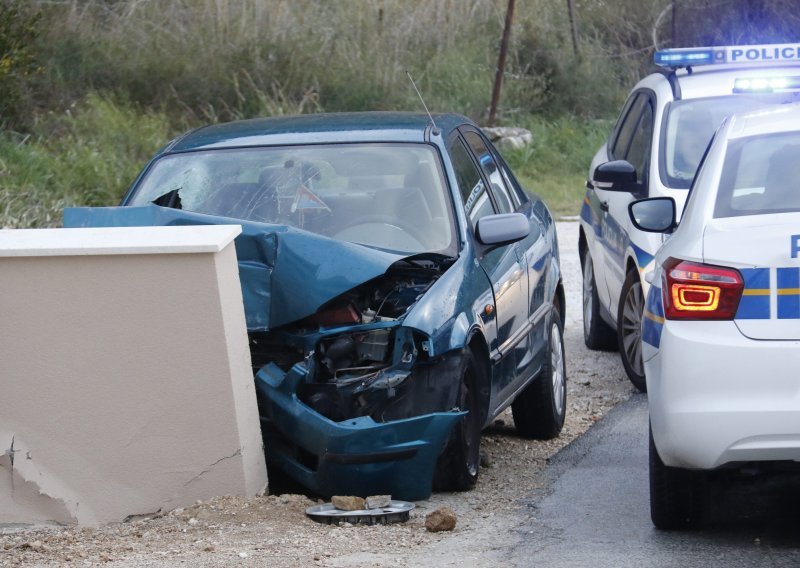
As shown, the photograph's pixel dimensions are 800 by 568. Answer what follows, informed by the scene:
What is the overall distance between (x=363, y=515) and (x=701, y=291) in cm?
151

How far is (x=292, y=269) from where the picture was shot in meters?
5.48

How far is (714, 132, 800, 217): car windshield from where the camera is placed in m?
4.70

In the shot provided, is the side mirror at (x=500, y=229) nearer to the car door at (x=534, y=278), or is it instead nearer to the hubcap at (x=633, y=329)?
the car door at (x=534, y=278)

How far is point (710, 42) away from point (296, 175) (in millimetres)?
13434

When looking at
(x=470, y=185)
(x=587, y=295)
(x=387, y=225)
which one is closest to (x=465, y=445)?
(x=387, y=225)

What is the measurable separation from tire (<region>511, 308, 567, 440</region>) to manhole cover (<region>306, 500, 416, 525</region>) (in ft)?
5.81

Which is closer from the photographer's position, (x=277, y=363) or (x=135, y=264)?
(x=135, y=264)

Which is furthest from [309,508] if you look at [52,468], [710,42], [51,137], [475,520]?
[710,42]

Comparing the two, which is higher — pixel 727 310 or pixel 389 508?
pixel 727 310

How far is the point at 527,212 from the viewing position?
729cm

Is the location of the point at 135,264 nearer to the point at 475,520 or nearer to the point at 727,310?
the point at 475,520

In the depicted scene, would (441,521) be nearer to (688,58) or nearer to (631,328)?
(631,328)

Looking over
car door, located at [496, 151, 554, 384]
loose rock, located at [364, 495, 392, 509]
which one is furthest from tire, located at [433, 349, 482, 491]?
car door, located at [496, 151, 554, 384]

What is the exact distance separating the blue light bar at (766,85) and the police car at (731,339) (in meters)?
0.96
